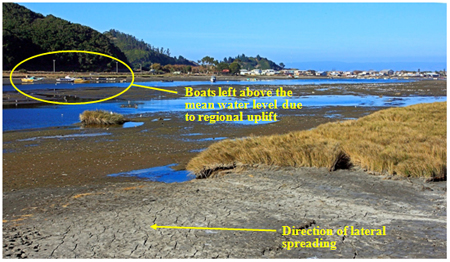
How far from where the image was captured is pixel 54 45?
97.9 meters

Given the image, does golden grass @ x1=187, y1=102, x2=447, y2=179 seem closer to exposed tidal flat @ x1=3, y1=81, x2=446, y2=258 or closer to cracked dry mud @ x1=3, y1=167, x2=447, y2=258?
exposed tidal flat @ x1=3, y1=81, x2=446, y2=258

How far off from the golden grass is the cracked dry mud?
43cm

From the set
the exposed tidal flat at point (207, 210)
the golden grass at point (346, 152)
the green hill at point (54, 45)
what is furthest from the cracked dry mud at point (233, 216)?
the green hill at point (54, 45)

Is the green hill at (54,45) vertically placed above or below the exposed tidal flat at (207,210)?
above

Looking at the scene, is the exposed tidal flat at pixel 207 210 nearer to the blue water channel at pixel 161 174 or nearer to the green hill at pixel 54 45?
the blue water channel at pixel 161 174

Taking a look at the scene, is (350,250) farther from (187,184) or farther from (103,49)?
(103,49)

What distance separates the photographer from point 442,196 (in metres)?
9.09

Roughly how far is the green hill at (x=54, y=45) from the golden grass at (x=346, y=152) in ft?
281

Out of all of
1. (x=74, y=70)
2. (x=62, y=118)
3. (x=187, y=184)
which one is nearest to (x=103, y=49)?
(x=74, y=70)

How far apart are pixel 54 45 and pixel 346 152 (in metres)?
95.9

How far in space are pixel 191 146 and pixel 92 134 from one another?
608 cm

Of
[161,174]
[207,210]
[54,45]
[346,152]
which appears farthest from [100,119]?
[54,45]

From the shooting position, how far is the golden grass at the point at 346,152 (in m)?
10.8

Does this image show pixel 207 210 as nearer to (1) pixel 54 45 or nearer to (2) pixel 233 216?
(2) pixel 233 216
